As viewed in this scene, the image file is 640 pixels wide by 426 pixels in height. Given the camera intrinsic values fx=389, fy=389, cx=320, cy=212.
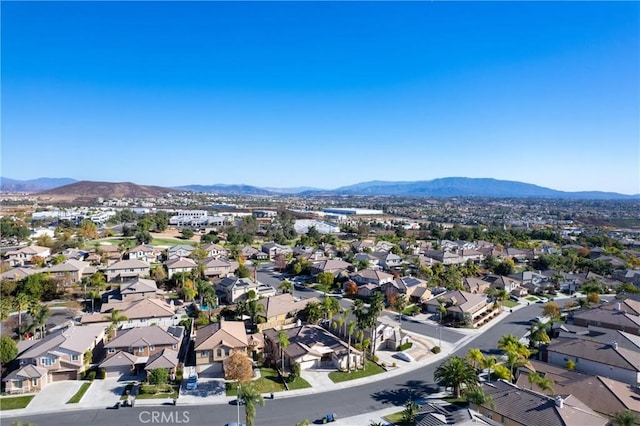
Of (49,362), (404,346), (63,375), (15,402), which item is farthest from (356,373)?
(15,402)

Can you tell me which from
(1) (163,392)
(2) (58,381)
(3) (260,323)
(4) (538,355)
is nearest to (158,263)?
(3) (260,323)

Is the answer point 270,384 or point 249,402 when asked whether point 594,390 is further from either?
point 249,402

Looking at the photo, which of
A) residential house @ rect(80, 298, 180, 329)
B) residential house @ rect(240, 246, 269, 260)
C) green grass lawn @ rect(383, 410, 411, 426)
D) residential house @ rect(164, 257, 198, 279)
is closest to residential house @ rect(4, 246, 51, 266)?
residential house @ rect(164, 257, 198, 279)

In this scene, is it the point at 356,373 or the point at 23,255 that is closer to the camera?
the point at 356,373

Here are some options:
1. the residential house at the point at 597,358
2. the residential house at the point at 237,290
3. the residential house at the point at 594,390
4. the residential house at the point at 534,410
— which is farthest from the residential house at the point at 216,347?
the residential house at the point at 597,358

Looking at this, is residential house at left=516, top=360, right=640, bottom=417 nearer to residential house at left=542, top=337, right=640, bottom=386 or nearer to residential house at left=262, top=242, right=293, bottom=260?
residential house at left=542, top=337, right=640, bottom=386

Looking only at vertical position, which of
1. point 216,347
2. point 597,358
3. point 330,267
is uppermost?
point 216,347

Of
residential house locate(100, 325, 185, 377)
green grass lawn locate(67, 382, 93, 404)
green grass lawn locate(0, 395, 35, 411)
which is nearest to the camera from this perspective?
green grass lawn locate(0, 395, 35, 411)
